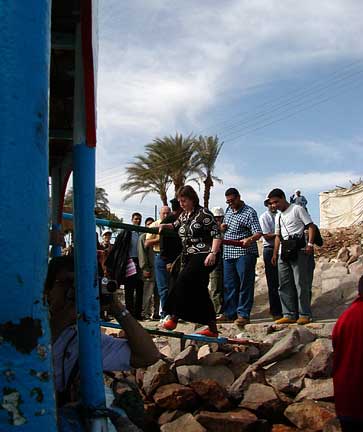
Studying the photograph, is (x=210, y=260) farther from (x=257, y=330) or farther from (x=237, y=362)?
(x=257, y=330)

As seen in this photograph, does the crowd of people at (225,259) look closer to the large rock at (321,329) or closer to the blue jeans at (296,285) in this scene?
the blue jeans at (296,285)

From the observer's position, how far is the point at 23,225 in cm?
101

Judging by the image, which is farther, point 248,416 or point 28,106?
point 248,416

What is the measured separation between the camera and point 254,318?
26.5 ft

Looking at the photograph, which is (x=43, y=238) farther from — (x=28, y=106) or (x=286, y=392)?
Answer: (x=286, y=392)

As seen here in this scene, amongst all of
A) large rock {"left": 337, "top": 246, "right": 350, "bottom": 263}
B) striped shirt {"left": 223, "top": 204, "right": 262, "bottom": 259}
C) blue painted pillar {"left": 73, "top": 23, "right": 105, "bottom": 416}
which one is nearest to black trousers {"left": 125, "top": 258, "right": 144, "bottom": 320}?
striped shirt {"left": 223, "top": 204, "right": 262, "bottom": 259}

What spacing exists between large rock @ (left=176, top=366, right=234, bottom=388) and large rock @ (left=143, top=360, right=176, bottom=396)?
11 cm

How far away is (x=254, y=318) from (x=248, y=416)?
9.59 ft

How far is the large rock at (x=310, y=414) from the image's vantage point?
5035 millimetres

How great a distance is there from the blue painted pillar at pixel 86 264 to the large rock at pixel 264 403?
403cm

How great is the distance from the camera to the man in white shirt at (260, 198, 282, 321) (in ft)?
24.3

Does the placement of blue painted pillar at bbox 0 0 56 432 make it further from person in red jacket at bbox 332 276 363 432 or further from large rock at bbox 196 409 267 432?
large rock at bbox 196 409 267 432

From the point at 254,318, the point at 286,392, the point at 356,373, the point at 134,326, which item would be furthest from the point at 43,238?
the point at 254,318

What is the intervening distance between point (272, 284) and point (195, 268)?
7.18 feet
